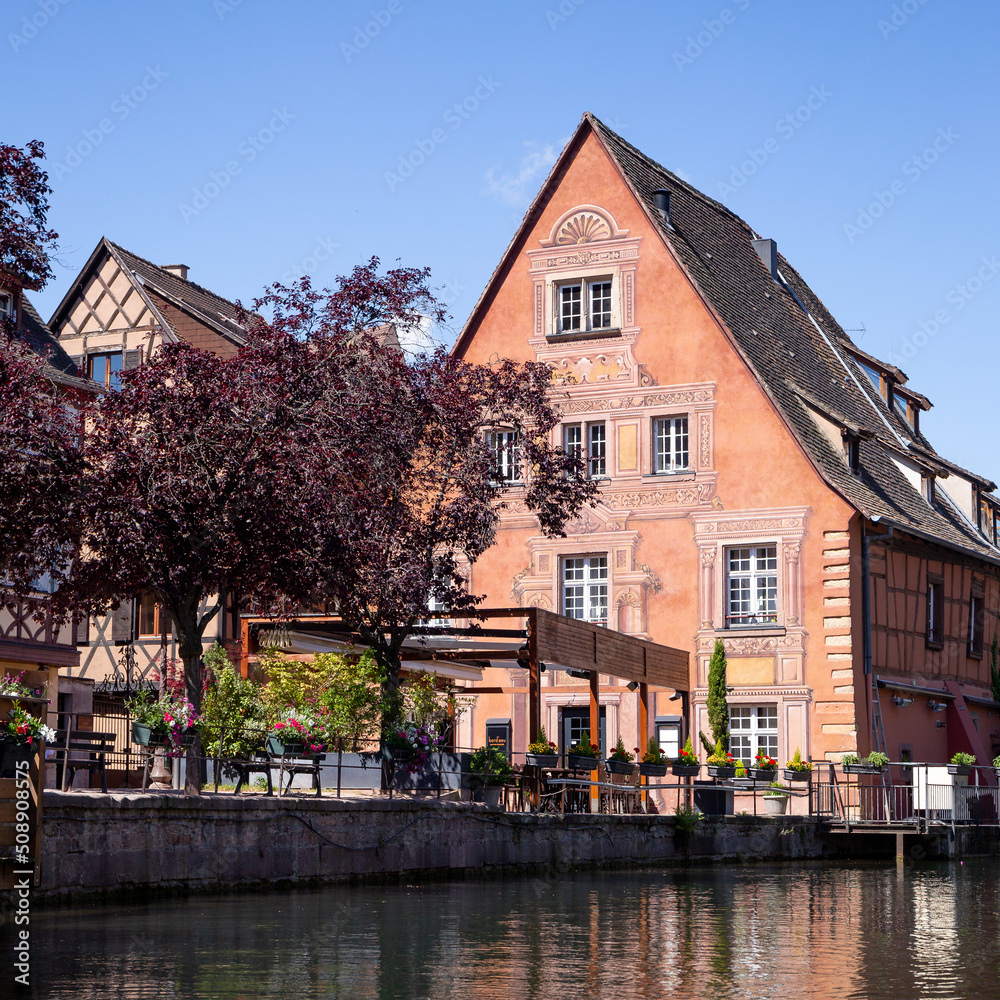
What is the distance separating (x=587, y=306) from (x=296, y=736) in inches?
694

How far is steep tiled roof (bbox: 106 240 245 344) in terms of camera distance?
38.2 metres

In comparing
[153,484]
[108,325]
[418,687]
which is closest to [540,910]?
[153,484]

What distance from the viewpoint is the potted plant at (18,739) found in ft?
45.2

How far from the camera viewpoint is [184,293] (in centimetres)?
4003

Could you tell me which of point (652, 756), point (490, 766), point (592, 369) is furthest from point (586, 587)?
point (490, 766)

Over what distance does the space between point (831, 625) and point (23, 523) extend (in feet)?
62.7

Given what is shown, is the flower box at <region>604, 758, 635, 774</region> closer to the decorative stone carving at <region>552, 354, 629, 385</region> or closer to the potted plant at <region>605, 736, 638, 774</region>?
the potted plant at <region>605, 736, 638, 774</region>

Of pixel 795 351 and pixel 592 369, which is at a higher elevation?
pixel 795 351

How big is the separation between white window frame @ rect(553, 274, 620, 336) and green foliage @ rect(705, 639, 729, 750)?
755cm

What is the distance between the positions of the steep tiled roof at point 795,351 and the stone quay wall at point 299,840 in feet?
36.7

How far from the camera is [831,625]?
105ft

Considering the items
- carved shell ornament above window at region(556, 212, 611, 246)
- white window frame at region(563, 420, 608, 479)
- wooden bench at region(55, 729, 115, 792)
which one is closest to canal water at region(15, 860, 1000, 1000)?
wooden bench at region(55, 729, 115, 792)

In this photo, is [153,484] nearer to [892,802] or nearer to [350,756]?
[350,756]

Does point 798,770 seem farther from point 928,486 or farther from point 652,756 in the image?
point 928,486
